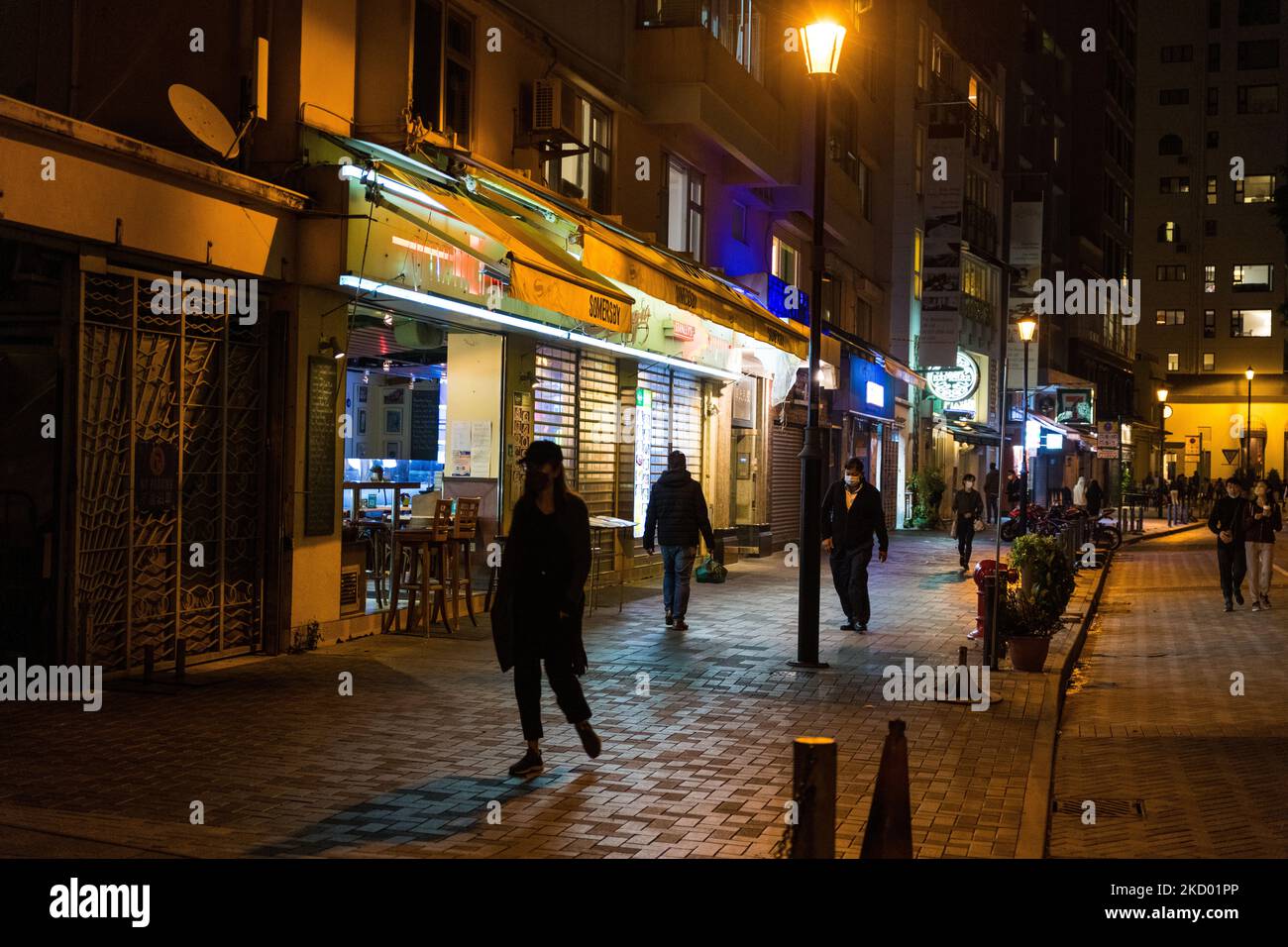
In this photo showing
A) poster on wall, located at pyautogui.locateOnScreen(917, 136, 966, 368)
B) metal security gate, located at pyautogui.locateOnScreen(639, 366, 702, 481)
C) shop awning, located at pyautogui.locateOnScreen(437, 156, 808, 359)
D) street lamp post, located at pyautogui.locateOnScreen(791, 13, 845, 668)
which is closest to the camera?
street lamp post, located at pyautogui.locateOnScreen(791, 13, 845, 668)

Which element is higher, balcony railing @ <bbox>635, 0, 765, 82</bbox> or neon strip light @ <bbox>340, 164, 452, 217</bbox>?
balcony railing @ <bbox>635, 0, 765, 82</bbox>

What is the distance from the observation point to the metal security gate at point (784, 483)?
26641 millimetres

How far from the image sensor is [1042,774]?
8.02m

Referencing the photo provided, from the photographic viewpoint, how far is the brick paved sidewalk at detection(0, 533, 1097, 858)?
625cm

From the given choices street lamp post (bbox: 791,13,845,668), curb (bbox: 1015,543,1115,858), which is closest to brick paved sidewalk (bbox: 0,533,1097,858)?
curb (bbox: 1015,543,1115,858)

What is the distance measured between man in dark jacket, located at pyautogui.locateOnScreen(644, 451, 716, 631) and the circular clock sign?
85.5 feet

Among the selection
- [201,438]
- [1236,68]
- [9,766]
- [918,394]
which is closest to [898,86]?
[918,394]

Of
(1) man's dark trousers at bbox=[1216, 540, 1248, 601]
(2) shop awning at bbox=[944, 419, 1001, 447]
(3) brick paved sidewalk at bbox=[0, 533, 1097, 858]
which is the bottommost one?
(3) brick paved sidewalk at bbox=[0, 533, 1097, 858]

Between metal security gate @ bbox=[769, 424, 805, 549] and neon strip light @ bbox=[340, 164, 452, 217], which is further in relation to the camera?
metal security gate @ bbox=[769, 424, 805, 549]

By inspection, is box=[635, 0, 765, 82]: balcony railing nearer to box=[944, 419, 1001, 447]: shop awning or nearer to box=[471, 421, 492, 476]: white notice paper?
box=[471, 421, 492, 476]: white notice paper

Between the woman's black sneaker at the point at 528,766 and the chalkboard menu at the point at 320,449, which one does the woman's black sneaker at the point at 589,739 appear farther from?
the chalkboard menu at the point at 320,449

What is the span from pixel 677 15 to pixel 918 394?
910 inches

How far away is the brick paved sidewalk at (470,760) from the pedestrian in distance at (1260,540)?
8.59 meters

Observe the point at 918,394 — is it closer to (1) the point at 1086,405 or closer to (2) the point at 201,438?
(1) the point at 1086,405
